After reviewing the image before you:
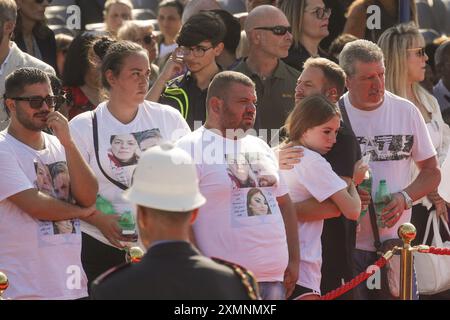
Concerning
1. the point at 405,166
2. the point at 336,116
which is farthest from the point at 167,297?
the point at 405,166

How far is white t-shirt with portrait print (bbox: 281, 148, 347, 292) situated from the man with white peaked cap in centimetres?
293

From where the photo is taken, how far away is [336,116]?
813 centimetres

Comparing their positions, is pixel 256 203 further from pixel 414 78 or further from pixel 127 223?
pixel 414 78

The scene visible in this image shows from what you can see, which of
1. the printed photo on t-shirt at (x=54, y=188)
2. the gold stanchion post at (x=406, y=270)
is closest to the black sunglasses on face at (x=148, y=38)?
the printed photo on t-shirt at (x=54, y=188)

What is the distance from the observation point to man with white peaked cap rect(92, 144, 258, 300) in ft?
15.8

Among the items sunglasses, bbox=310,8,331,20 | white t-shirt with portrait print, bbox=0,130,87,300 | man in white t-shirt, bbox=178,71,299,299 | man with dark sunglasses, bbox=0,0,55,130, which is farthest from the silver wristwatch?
man with dark sunglasses, bbox=0,0,55,130

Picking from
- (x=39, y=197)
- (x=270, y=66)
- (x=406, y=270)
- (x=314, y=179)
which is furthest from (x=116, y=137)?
(x=406, y=270)

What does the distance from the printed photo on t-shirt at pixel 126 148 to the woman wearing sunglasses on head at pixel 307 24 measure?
265 cm

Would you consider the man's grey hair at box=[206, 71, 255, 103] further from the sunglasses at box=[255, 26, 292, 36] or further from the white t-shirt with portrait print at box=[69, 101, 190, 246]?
the sunglasses at box=[255, 26, 292, 36]

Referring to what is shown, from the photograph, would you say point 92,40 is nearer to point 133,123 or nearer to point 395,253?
point 133,123

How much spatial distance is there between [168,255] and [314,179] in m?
3.35

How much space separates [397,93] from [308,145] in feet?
6.05

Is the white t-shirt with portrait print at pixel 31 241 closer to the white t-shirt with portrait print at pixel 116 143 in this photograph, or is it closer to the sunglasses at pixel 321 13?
the white t-shirt with portrait print at pixel 116 143

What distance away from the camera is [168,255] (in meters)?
4.84
